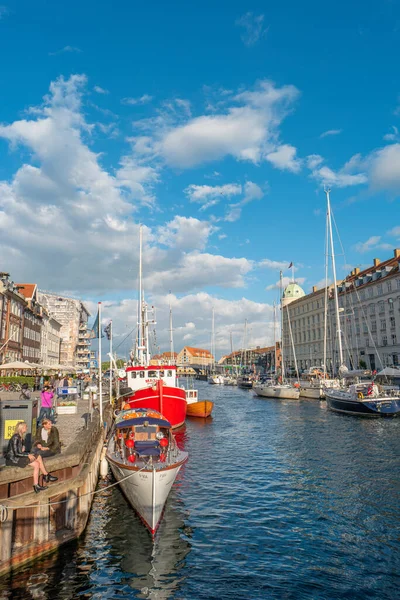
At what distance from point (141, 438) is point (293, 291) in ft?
504

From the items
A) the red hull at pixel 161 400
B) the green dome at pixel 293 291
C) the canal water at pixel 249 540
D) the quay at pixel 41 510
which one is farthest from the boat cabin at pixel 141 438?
the green dome at pixel 293 291

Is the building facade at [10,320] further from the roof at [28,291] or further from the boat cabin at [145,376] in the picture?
the boat cabin at [145,376]

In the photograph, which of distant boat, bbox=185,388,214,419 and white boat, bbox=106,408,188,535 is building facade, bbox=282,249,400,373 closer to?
distant boat, bbox=185,388,214,419

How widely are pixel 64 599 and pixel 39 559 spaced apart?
2.01 metres

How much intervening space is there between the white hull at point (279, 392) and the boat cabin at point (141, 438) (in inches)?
2126

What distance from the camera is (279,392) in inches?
2901

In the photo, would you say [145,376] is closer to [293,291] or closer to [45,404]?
[45,404]

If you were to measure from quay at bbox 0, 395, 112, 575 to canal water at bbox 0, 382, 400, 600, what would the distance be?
45 centimetres

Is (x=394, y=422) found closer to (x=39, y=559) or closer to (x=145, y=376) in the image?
(x=145, y=376)

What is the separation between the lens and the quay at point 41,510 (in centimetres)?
1142

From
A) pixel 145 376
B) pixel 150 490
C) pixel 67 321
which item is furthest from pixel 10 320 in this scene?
pixel 67 321

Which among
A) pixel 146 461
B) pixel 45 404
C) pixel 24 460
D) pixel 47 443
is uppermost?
pixel 45 404

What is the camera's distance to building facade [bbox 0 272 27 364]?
65062 millimetres

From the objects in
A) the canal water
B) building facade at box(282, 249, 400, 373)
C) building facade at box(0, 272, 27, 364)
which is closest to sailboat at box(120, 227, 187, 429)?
the canal water
